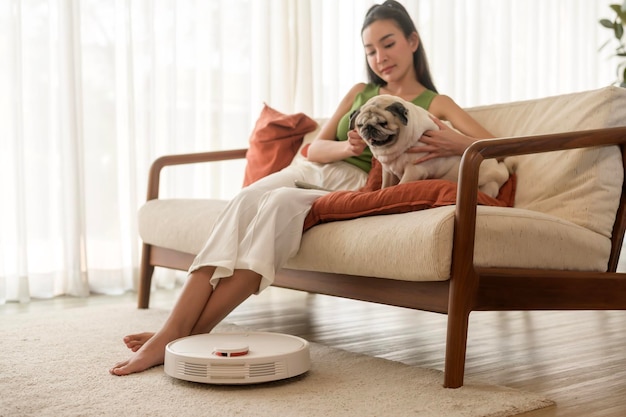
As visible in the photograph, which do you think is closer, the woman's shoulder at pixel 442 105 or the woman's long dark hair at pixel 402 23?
the woman's shoulder at pixel 442 105

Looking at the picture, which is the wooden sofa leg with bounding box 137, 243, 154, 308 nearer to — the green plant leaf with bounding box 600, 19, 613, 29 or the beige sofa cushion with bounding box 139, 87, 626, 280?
the beige sofa cushion with bounding box 139, 87, 626, 280

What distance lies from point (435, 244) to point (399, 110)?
0.58 metres

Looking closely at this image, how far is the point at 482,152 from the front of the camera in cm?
212

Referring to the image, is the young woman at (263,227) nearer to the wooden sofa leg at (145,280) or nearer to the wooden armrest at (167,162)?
the wooden armrest at (167,162)

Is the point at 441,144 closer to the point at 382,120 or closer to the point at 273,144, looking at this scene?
the point at 382,120

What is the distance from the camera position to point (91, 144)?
4023 mm

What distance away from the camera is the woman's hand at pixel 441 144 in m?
2.54

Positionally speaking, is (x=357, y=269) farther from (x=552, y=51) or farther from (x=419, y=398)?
(x=552, y=51)

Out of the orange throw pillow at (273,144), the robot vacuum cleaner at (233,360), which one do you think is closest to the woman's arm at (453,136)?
the robot vacuum cleaner at (233,360)

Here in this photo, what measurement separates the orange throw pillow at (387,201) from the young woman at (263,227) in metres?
0.06

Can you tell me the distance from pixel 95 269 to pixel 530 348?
222 centimetres

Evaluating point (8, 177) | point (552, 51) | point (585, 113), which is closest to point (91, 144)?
point (8, 177)

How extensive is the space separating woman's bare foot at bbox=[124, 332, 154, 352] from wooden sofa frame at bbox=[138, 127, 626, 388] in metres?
0.55

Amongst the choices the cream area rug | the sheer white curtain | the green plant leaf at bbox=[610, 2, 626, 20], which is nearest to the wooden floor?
the cream area rug
